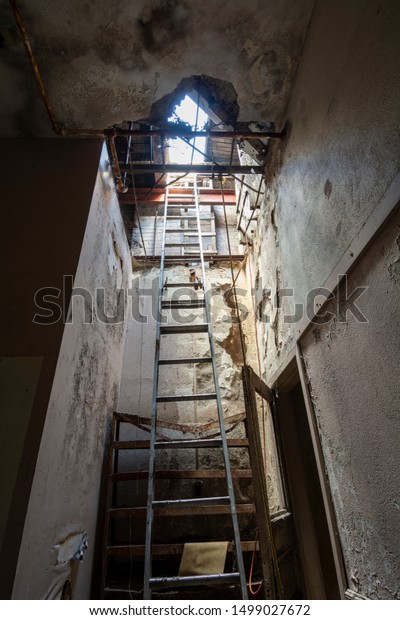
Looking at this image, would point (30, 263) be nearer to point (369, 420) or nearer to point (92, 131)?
point (92, 131)

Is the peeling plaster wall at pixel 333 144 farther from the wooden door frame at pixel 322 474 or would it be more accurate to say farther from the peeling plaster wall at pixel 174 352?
the peeling plaster wall at pixel 174 352

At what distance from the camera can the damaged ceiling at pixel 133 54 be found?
2293mm

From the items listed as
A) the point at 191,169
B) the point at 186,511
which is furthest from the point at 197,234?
the point at 186,511

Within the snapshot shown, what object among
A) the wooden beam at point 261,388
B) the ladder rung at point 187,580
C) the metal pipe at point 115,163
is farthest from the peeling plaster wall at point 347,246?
the metal pipe at point 115,163

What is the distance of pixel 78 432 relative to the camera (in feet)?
6.98

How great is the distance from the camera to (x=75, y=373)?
2.10 meters

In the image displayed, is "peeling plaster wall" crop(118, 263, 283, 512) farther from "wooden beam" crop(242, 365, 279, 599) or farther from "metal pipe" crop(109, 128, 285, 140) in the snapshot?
"metal pipe" crop(109, 128, 285, 140)

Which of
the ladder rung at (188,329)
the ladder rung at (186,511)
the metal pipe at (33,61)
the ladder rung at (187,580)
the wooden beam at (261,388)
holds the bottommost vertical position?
the ladder rung at (187,580)

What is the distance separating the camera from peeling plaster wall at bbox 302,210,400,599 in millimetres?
1350

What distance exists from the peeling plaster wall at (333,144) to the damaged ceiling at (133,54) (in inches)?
10.0

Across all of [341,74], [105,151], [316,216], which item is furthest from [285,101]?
[105,151]

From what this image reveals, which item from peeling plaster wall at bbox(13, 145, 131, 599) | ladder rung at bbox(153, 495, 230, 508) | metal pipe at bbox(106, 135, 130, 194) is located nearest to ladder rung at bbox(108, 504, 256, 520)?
ladder rung at bbox(153, 495, 230, 508)

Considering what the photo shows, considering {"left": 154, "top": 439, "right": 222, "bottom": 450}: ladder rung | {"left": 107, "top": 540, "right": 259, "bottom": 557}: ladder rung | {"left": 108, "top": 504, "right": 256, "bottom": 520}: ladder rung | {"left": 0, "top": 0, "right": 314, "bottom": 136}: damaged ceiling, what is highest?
{"left": 0, "top": 0, "right": 314, "bottom": 136}: damaged ceiling

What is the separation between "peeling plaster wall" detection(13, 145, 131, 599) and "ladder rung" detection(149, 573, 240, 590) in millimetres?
515
